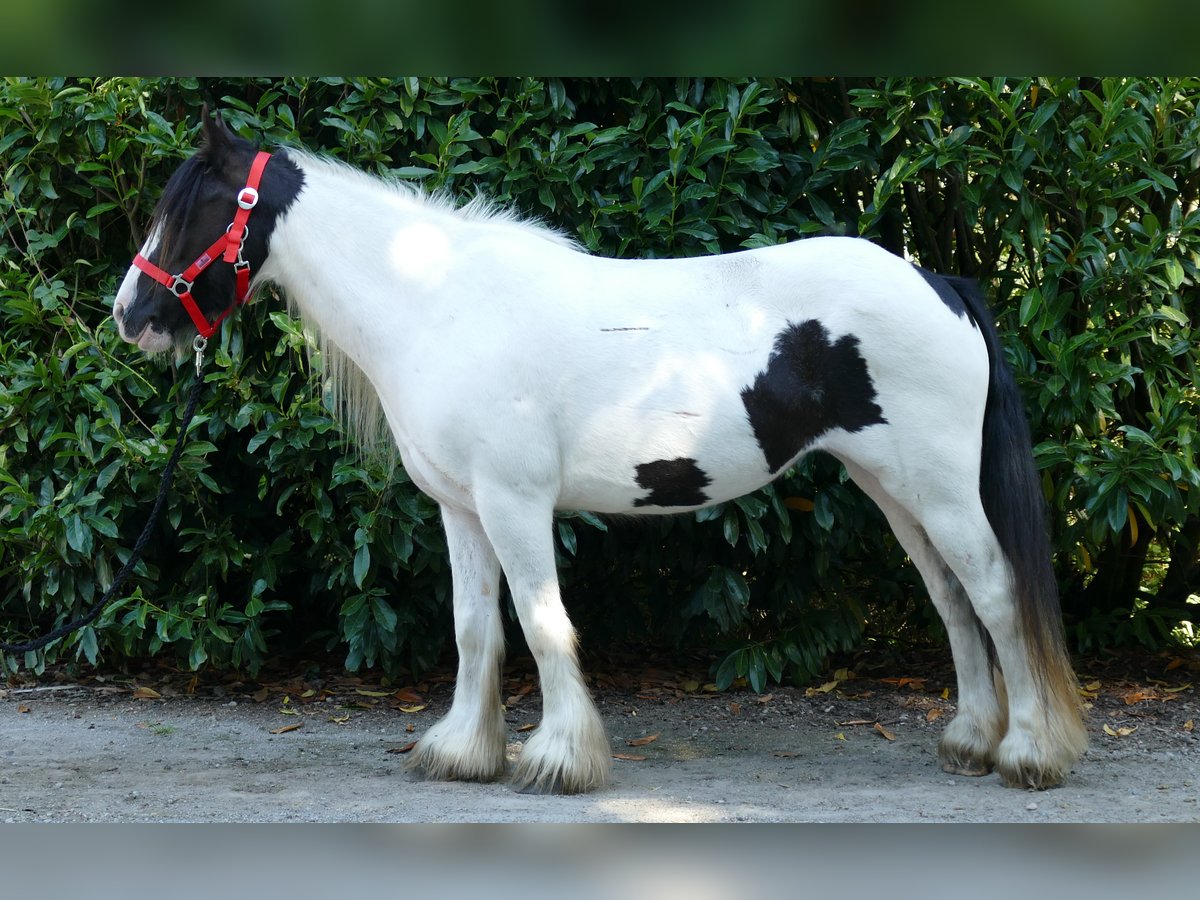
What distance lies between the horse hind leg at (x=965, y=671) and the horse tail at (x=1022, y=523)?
24 centimetres

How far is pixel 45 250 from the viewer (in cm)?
532

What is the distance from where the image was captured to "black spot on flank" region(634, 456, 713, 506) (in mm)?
3736

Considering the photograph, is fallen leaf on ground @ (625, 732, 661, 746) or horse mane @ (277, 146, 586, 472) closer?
horse mane @ (277, 146, 586, 472)

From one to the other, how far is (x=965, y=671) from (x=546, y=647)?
1.58m

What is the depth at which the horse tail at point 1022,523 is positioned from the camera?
3766mm

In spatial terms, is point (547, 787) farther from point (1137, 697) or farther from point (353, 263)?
point (1137, 697)

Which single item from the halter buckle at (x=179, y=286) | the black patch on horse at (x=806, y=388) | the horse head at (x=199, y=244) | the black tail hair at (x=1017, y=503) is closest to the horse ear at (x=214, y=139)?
the horse head at (x=199, y=244)

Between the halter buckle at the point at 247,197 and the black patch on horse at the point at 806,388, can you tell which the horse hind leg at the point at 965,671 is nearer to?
the black patch on horse at the point at 806,388

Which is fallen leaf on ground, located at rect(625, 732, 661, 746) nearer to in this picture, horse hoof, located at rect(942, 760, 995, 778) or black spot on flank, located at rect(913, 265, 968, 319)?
horse hoof, located at rect(942, 760, 995, 778)

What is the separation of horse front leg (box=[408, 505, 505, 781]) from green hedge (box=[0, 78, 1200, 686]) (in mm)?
740

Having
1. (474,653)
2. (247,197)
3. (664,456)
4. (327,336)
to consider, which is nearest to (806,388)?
(664,456)

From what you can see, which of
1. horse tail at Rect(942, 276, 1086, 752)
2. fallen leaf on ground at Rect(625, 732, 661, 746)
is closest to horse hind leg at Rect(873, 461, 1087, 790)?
horse tail at Rect(942, 276, 1086, 752)

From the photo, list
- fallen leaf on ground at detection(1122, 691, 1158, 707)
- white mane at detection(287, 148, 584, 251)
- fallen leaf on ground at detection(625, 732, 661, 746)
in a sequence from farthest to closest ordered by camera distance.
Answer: fallen leaf on ground at detection(1122, 691, 1158, 707) < fallen leaf on ground at detection(625, 732, 661, 746) < white mane at detection(287, 148, 584, 251)
